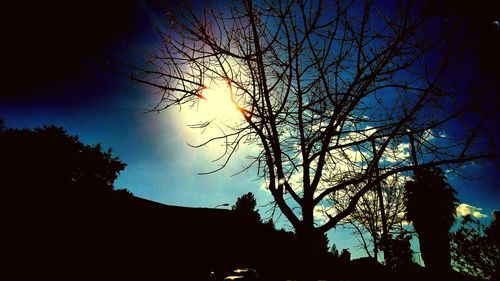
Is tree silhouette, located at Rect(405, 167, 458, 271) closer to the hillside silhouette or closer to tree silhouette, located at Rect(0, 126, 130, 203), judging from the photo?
the hillside silhouette

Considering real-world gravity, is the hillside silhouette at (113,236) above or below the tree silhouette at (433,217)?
below

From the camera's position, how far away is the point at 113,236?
32.9 feet

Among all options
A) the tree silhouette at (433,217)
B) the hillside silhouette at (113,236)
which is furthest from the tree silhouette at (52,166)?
the tree silhouette at (433,217)

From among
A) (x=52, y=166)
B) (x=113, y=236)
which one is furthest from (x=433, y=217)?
(x=52, y=166)

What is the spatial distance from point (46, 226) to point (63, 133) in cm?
3189

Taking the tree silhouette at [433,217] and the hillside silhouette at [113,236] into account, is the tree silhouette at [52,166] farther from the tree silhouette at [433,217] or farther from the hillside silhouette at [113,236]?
the tree silhouette at [433,217]

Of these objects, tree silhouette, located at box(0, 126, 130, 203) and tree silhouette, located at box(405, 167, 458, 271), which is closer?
tree silhouette, located at box(0, 126, 130, 203)

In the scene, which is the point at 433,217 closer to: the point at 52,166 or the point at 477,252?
the point at 477,252

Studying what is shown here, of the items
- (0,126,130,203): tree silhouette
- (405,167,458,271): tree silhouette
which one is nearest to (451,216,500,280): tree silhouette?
(405,167,458,271): tree silhouette

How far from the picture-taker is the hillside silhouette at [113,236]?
8.45 metres

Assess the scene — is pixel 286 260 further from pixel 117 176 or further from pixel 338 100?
pixel 117 176

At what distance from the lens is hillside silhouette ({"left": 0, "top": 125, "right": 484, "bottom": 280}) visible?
27.7 feet

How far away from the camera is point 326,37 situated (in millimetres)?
3992

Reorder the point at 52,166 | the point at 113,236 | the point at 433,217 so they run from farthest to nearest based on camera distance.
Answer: the point at 52,166, the point at 433,217, the point at 113,236
